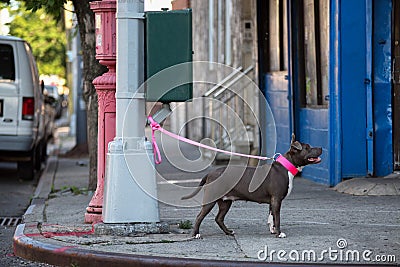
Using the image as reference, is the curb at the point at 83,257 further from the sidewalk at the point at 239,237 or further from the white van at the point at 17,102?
the white van at the point at 17,102

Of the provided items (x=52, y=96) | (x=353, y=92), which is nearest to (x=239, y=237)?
(x=353, y=92)

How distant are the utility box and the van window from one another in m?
7.20

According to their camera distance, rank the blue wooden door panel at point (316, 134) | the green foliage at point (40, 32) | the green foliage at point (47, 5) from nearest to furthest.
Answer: the green foliage at point (47, 5), the blue wooden door panel at point (316, 134), the green foliage at point (40, 32)

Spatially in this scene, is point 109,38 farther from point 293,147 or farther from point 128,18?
point 293,147

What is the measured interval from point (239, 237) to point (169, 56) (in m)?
1.63

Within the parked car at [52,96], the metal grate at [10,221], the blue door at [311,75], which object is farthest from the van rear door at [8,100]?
the blue door at [311,75]

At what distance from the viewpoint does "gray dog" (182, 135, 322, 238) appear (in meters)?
7.79

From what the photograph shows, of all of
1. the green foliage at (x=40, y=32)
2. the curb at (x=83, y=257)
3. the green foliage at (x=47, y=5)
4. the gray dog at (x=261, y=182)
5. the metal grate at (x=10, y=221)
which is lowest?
the metal grate at (x=10, y=221)

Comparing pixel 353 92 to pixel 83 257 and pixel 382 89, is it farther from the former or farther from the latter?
pixel 83 257

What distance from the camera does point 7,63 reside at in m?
15.0

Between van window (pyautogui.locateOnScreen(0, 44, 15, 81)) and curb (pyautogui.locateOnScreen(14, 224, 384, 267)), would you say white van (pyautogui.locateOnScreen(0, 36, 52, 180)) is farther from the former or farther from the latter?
curb (pyautogui.locateOnScreen(14, 224, 384, 267))

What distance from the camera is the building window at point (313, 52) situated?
41.1ft

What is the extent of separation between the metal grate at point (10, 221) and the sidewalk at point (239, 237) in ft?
0.62

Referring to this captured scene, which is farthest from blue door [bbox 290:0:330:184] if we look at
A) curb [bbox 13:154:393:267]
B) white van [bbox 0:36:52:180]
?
curb [bbox 13:154:393:267]
